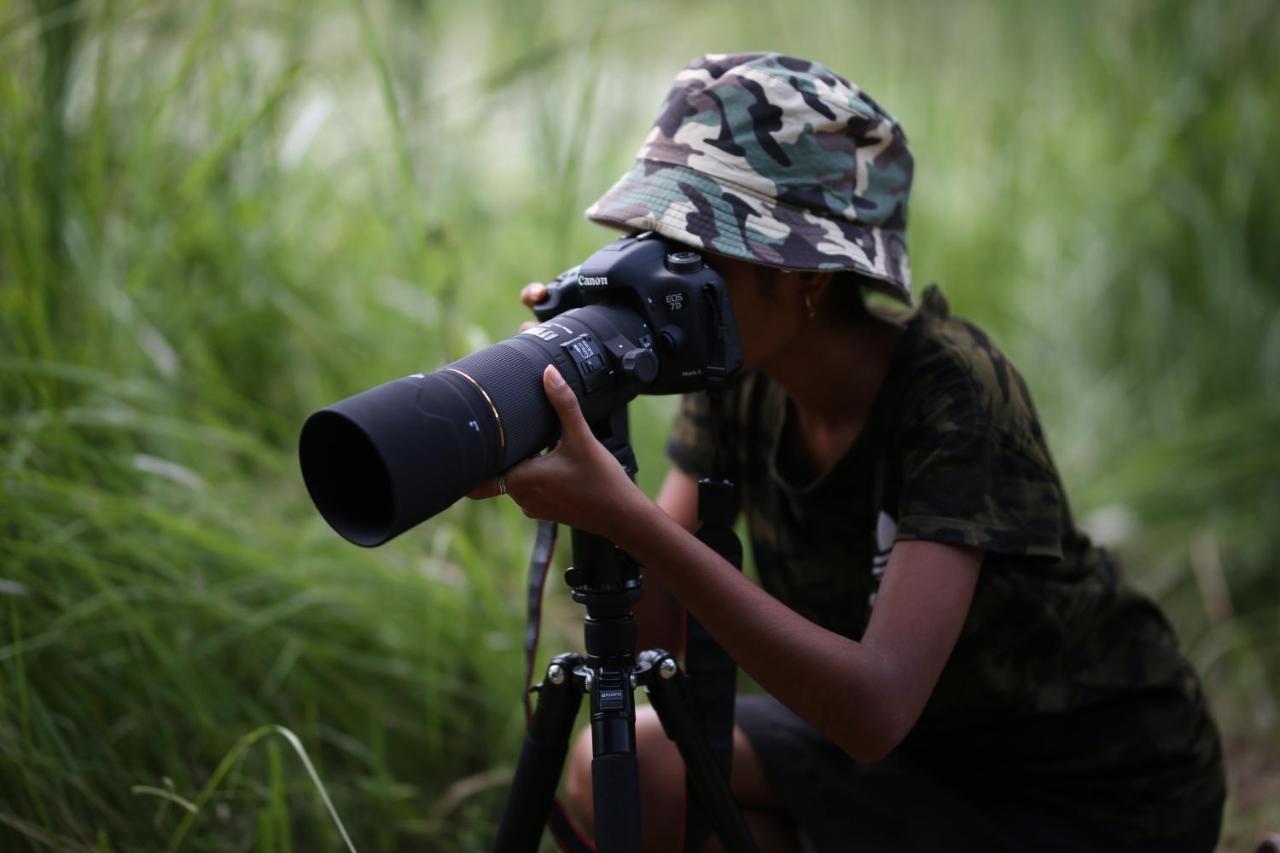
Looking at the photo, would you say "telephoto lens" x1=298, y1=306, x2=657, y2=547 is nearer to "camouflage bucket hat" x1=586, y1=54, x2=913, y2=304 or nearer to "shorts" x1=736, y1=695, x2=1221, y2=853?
"camouflage bucket hat" x1=586, y1=54, x2=913, y2=304

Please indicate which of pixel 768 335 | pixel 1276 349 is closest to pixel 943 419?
pixel 768 335

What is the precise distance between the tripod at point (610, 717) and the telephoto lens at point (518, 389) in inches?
3.5

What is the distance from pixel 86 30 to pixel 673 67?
2.29 metres

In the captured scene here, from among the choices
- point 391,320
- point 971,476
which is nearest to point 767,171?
point 971,476

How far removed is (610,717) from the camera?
4.33 ft

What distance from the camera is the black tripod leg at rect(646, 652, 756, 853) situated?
4.52ft

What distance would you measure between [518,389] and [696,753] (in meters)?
0.49

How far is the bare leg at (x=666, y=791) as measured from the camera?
5.60ft

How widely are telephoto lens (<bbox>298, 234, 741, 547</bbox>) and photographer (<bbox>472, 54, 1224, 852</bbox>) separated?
0.26 feet

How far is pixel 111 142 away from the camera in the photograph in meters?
2.38

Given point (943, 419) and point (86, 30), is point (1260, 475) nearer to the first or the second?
point (943, 419)

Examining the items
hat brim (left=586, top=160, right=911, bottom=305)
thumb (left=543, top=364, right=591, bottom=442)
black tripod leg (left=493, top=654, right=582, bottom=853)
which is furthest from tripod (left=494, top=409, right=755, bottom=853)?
hat brim (left=586, top=160, right=911, bottom=305)

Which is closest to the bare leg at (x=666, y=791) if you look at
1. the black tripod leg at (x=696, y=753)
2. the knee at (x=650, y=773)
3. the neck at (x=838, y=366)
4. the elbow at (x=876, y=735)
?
the knee at (x=650, y=773)

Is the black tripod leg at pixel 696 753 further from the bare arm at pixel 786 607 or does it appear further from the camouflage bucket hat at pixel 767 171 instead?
the camouflage bucket hat at pixel 767 171
